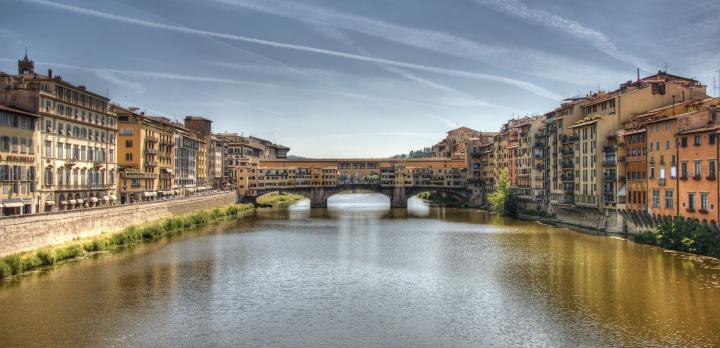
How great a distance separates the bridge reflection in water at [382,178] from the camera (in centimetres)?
12425

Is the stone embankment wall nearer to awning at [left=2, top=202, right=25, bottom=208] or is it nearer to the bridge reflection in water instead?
awning at [left=2, top=202, right=25, bottom=208]

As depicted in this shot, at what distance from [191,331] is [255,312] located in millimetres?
4387

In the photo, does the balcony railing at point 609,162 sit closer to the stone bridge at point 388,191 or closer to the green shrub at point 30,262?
the green shrub at point 30,262

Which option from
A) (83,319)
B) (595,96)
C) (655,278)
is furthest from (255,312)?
(595,96)

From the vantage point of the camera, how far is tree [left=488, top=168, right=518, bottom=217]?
300 feet

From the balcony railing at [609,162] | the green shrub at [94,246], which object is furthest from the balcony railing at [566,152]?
the green shrub at [94,246]

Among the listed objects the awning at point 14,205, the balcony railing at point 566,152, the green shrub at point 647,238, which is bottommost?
the green shrub at point 647,238

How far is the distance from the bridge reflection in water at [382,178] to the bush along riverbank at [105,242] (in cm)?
3280

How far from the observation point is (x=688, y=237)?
48.5 meters

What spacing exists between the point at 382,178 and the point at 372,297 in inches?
3584

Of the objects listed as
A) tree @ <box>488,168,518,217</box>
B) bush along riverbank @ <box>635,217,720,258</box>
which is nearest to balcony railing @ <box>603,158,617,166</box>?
bush along riverbank @ <box>635,217,720,258</box>

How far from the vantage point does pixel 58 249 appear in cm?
4528

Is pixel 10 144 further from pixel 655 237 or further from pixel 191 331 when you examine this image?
pixel 655 237

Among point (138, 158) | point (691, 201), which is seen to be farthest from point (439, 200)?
point (691, 201)
